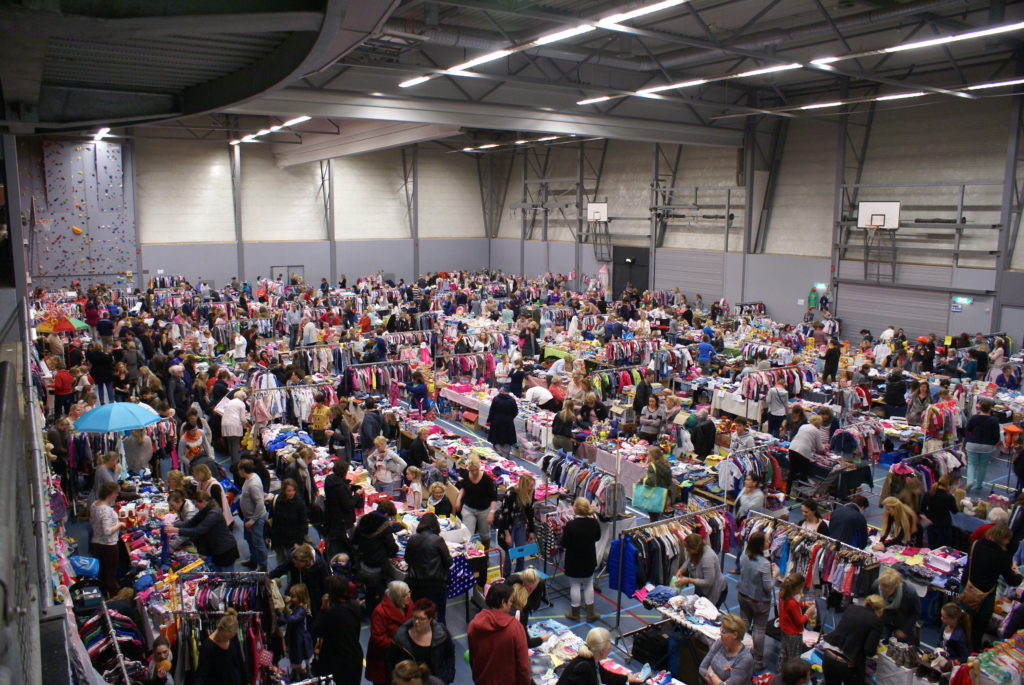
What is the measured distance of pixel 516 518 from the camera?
27.9 ft

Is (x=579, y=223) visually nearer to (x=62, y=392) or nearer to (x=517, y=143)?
(x=517, y=143)

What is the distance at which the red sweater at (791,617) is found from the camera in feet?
21.0

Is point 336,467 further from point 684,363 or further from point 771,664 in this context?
point 684,363

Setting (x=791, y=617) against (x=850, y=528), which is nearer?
(x=791, y=617)

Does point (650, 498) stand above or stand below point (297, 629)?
above

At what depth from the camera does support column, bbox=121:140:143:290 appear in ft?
90.4

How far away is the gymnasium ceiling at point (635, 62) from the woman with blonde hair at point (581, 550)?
6.36 meters

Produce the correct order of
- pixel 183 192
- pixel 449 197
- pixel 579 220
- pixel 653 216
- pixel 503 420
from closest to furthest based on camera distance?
1. pixel 503 420
2. pixel 653 216
3. pixel 183 192
4. pixel 579 220
5. pixel 449 197

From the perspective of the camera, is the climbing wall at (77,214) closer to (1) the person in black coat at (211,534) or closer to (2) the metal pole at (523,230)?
(2) the metal pole at (523,230)

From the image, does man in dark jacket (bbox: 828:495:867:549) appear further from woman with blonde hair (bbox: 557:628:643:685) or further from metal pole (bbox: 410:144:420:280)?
metal pole (bbox: 410:144:420:280)

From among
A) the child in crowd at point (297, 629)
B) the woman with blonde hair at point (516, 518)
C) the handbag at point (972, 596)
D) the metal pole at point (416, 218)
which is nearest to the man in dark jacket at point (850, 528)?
the handbag at point (972, 596)

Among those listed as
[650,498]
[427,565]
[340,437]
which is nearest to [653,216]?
[340,437]

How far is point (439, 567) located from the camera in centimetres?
691

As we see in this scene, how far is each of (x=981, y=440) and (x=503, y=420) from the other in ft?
23.1
